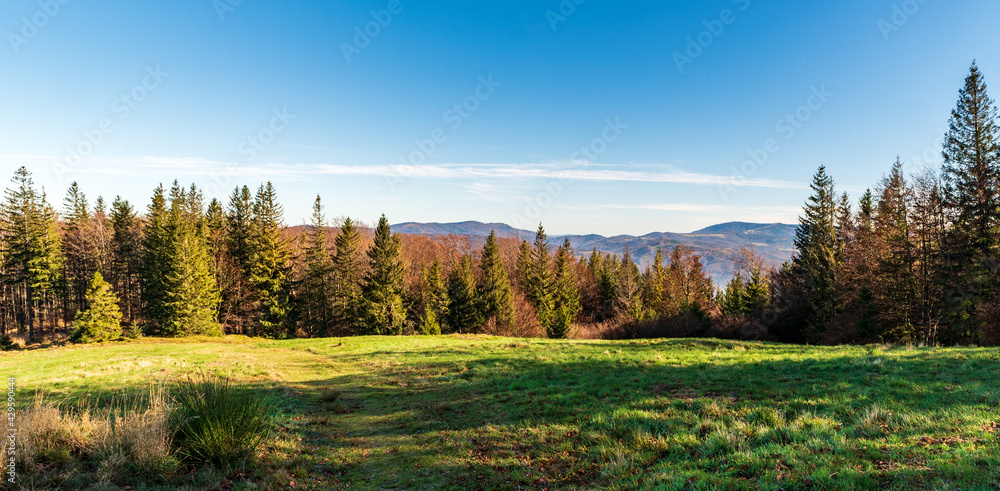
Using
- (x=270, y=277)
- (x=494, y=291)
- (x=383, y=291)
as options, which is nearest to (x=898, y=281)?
(x=494, y=291)

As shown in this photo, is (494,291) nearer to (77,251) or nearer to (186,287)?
(186,287)

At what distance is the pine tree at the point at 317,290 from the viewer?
49.1 meters

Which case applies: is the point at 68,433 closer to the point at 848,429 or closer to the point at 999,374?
the point at 848,429

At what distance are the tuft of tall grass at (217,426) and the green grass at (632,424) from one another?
43 centimetres

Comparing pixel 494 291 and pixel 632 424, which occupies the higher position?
pixel 632 424

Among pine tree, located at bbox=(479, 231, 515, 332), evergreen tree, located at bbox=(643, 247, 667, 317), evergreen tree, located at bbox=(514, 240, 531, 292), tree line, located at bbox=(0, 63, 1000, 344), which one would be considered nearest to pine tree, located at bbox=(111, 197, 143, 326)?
tree line, located at bbox=(0, 63, 1000, 344)

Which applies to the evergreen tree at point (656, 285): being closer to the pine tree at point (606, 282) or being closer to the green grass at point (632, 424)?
the pine tree at point (606, 282)

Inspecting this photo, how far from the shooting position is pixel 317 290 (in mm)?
49562

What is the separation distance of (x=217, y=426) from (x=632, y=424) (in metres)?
7.69

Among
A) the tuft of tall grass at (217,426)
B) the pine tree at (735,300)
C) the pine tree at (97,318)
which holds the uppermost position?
the tuft of tall grass at (217,426)

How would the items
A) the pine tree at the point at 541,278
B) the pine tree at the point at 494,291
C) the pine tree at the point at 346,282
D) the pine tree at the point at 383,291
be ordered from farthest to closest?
the pine tree at the point at 541,278, the pine tree at the point at 494,291, the pine tree at the point at 346,282, the pine tree at the point at 383,291

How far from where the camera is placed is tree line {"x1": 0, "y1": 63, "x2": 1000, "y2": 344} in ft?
97.8

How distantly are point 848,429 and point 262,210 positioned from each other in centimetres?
5905

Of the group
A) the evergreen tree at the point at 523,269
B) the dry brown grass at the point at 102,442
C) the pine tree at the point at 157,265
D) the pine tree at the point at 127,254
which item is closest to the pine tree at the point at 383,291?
the pine tree at the point at 157,265
